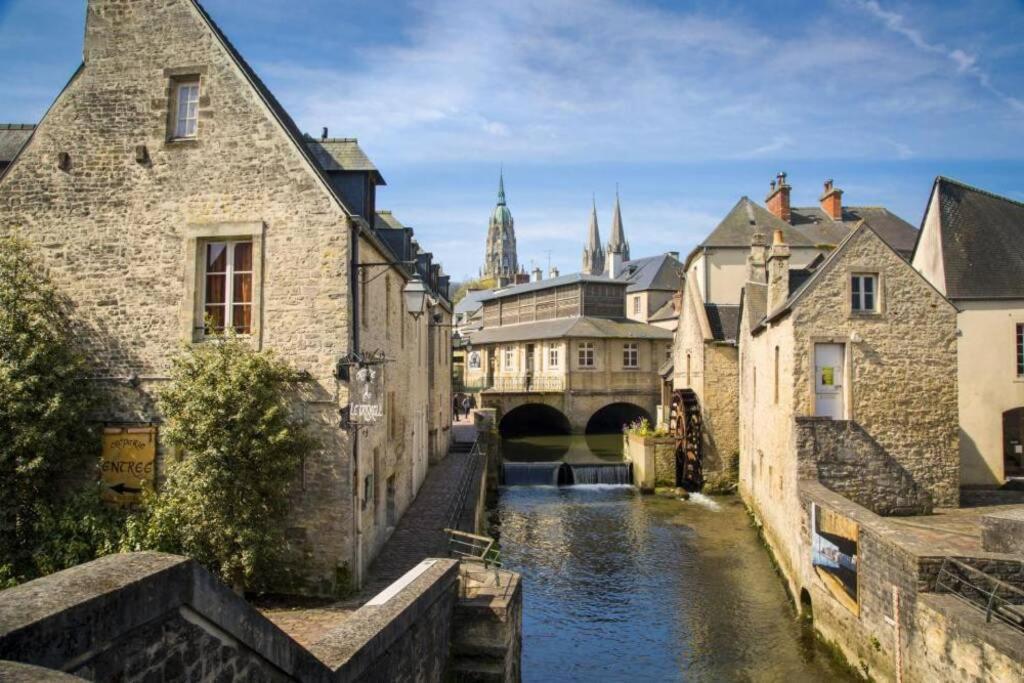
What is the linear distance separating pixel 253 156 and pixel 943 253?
18.5 meters

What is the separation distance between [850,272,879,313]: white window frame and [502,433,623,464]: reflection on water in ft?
53.0

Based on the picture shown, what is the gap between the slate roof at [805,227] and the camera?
3322 centimetres

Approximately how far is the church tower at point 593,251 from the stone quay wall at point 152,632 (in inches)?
4003

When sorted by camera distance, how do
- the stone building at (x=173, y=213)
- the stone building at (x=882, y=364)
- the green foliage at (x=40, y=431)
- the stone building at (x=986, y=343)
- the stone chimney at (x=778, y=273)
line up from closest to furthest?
the green foliage at (x=40, y=431)
the stone building at (x=173, y=213)
the stone building at (x=882, y=364)
the stone chimney at (x=778, y=273)
the stone building at (x=986, y=343)

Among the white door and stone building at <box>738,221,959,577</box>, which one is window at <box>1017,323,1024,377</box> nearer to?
stone building at <box>738,221,959,577</box>

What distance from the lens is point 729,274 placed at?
32.9m

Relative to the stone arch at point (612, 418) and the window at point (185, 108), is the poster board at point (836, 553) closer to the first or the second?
the window at point (185, 108)

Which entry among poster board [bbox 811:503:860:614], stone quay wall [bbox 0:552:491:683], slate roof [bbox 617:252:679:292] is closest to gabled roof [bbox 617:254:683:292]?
slate roof [bbox 617:252:679:292]

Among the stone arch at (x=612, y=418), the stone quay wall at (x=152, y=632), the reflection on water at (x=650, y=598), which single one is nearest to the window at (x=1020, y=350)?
the reflection on water at (x=650, y=598)

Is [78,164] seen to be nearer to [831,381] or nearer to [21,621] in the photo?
[21,621]

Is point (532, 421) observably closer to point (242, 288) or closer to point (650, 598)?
point (650, 598)

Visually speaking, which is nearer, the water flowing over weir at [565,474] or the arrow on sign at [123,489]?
the arrow on sign at [123,489]

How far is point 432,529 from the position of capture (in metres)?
14.4

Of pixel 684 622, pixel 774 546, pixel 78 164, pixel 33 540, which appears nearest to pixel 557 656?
pixel 684 622
